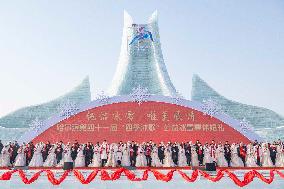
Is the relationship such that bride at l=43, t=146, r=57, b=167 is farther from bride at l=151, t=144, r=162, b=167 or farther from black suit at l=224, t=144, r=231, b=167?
black suit at l=224, t=144, r=231, b=167

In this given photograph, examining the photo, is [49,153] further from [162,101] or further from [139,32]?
[139,32]

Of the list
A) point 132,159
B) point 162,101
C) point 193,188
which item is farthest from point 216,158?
point 193,188

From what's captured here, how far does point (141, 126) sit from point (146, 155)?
4379mm

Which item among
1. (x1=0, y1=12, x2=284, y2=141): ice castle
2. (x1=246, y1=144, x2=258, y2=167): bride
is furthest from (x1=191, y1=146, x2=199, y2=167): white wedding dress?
(x1=0, y1=12, x2=284, y2=141): ice castle

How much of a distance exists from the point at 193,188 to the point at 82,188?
3.40 meters

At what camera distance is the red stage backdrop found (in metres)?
22.5

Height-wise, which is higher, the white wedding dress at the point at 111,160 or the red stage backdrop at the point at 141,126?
the red stage backdrop at the point at 141,126

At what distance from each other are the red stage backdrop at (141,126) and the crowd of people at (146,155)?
3.55 meters

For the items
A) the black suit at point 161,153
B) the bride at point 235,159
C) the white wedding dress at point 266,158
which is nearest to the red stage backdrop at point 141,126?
the black suit at point 161,153

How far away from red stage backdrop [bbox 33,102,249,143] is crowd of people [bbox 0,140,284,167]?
11.6 ft

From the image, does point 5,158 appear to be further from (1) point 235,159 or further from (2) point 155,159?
(1) point 235,159

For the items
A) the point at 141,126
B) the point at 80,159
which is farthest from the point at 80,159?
the point at 141,126

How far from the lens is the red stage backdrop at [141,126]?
73.8 ft

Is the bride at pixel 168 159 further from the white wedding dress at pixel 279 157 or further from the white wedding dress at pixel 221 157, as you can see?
the white wedding dress at pixel 279 157
